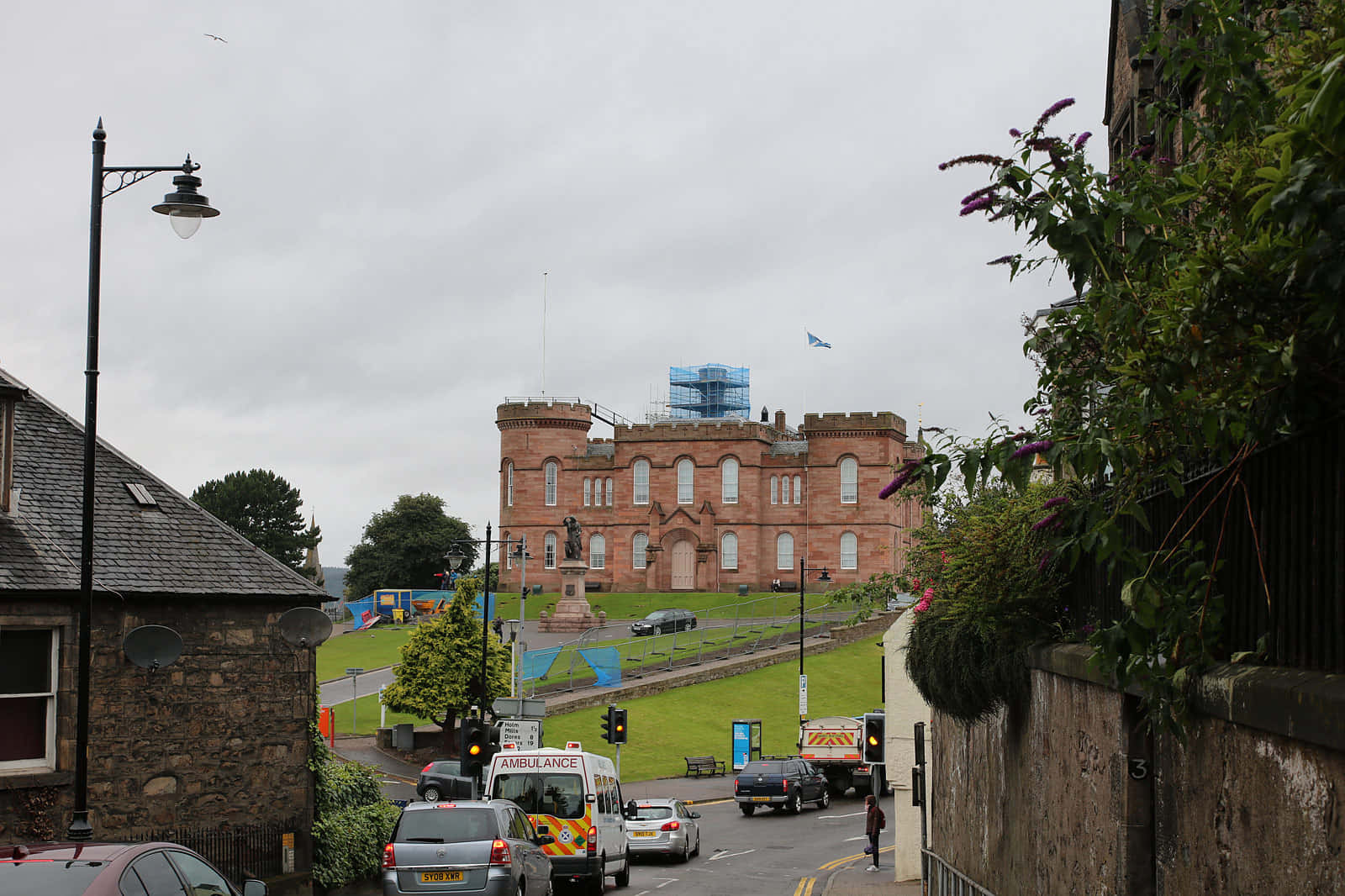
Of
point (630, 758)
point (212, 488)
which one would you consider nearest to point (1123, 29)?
point (630, 758)

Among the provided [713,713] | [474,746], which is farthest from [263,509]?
[474,746]

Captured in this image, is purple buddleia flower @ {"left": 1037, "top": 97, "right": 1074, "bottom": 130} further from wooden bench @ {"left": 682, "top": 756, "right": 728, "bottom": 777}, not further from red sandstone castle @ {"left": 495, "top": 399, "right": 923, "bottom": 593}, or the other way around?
red sandstone castle @ {"left": 495, "top": 399, "right": 923, "bottom": 593}

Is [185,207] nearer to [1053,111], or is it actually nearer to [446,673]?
[1053,111]

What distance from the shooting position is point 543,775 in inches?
834

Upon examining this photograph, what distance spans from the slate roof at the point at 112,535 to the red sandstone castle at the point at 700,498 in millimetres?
73321

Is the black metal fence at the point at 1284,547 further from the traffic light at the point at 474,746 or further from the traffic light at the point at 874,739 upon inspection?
the traffic light at the point at 474,746

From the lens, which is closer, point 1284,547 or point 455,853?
point 1284,547

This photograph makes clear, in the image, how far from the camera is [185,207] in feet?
41.9

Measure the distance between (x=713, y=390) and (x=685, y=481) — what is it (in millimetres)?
20846

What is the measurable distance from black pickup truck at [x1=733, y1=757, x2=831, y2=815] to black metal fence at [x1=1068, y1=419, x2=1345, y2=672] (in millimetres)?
30587

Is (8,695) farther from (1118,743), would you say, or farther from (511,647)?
(511,647)

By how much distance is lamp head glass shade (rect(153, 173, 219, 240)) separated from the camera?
12711mm

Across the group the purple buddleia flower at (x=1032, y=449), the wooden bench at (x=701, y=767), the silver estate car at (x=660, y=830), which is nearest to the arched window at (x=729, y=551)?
the wooden bench at (x=701, y=767)

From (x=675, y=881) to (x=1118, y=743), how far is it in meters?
18.1
